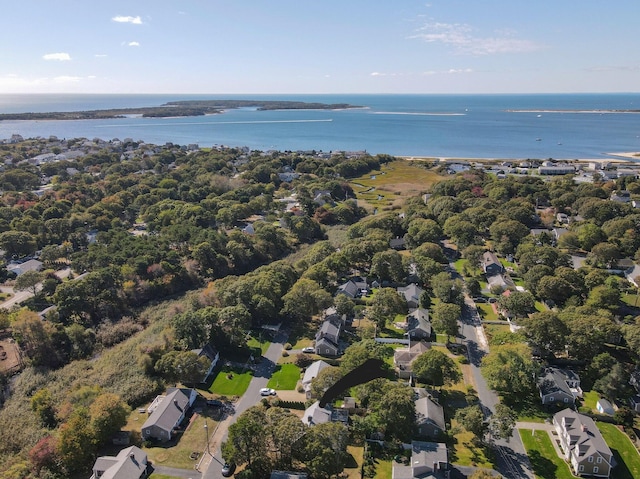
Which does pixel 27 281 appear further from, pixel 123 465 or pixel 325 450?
pixel 325 450

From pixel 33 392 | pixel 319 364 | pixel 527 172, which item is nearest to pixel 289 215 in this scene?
pixel 319 364

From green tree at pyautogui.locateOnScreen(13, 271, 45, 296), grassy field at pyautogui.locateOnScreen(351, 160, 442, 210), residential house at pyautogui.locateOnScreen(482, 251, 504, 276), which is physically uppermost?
grassy field at pyautogui.locateOnScreen(351, 160, 442, 210)

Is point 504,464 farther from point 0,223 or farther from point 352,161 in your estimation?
point 352,161

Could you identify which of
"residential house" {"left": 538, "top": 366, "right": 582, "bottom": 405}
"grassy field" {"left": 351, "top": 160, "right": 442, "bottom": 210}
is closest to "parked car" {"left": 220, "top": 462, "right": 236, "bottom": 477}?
"residential house" {"left": 538, "top": 366, "right": 582, "bottom": 405}

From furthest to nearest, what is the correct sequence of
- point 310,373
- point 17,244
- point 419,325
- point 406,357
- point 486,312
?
point 17,244 < point 486,312 < point 419,325 < point 406,357 < point 310,373

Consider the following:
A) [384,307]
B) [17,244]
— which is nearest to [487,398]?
[384,307]

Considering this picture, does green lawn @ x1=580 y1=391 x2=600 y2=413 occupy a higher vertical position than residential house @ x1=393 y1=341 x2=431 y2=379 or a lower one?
lower

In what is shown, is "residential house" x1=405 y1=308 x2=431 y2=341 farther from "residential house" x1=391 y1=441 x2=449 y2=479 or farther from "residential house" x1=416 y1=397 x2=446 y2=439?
"residential house" x1=391 y1=441 x2=449 y2=479
